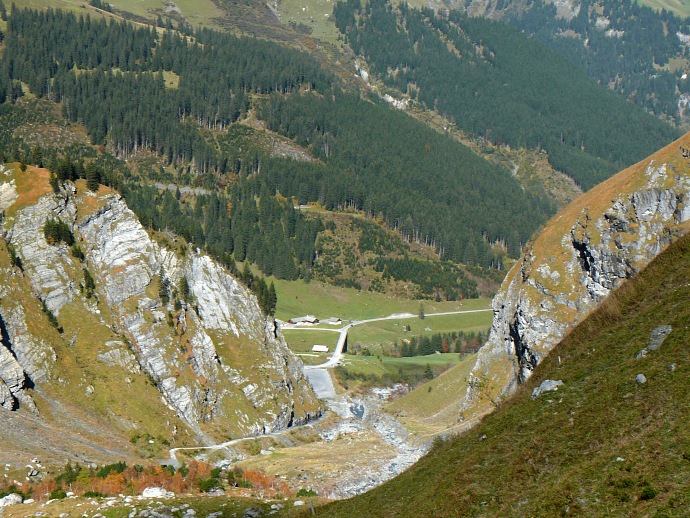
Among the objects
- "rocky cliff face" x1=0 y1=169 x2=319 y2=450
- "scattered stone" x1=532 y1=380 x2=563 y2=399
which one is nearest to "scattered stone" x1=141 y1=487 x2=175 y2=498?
"scattered stone" x1=532 y1=380 x2=563 y2=399

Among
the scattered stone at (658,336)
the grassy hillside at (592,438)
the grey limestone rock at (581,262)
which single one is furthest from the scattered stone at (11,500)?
the scattered stone at (658,336)

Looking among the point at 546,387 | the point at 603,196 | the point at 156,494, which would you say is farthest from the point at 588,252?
the point at 546,387

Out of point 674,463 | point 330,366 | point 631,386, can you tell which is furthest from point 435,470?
point 330,366

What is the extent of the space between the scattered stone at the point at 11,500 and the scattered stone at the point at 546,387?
3896 centimetres

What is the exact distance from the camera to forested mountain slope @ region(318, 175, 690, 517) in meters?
18.2

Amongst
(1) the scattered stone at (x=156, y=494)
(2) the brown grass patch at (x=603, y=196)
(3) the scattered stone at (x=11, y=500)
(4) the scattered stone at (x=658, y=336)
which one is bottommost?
(3) the scattered stone at (x=11, y=500)

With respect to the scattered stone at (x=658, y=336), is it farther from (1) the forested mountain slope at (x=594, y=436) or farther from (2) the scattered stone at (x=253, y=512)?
(2) the scattered stone at (x=253, y=512)

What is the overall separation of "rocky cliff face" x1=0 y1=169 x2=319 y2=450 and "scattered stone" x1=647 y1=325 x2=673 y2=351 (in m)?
66.7

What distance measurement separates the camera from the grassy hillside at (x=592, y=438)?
715 inches

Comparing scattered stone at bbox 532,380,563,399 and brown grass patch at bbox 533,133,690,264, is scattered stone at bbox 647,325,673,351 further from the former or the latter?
brown grass patch at bbox 533,133,690,264

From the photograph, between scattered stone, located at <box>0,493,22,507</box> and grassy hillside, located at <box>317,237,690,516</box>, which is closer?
grassy hillside, located at <box>317,237,690,516</box>

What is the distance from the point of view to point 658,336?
2405 cm

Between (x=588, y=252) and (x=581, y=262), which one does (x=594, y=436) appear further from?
(x=581, y=262)

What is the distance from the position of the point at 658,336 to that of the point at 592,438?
5.08 meters
